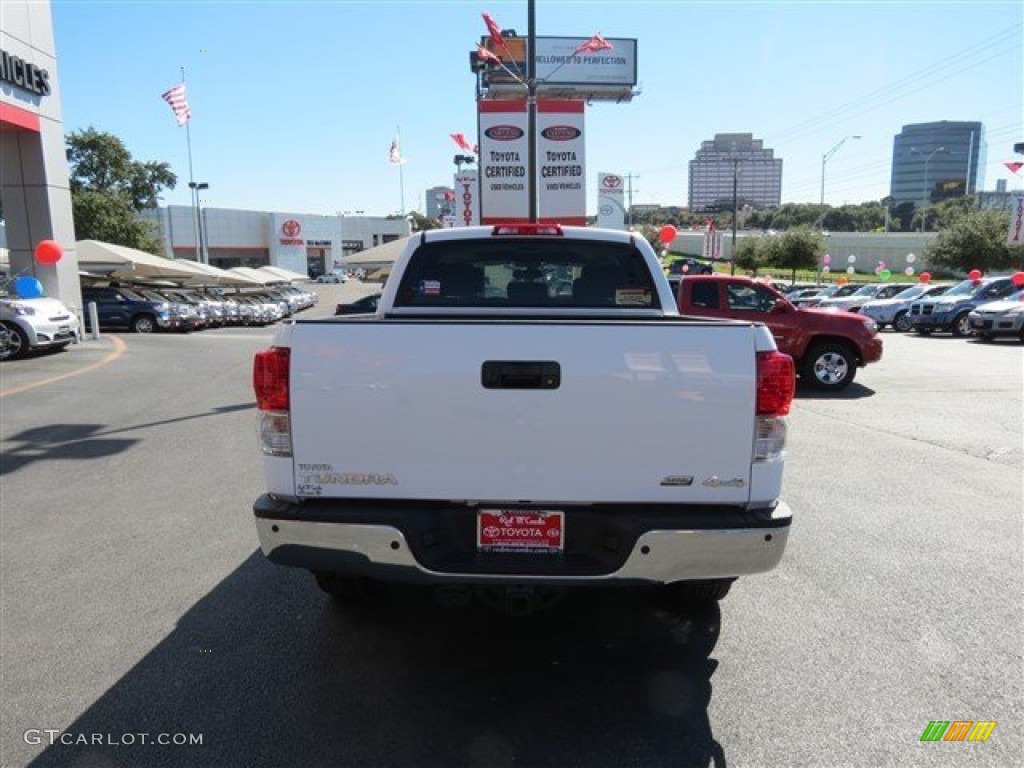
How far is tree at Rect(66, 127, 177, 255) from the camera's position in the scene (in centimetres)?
5122

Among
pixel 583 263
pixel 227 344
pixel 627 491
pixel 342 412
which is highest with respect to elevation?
pixel 583 263

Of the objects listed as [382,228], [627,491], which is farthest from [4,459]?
[382,228]

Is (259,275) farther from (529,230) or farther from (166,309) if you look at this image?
(529,230)

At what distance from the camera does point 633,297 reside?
4.75 m

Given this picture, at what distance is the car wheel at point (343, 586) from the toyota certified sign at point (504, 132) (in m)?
13.4

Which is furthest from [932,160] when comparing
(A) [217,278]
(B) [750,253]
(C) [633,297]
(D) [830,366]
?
(C) [633,297]

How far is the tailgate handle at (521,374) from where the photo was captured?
2.84m

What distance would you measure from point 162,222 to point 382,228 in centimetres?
A: 3970

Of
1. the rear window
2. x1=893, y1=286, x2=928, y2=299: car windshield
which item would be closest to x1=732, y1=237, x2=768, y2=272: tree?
x1=893, y1=286, x2=928, y2=299: car windshield

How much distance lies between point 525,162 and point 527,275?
1186 cm

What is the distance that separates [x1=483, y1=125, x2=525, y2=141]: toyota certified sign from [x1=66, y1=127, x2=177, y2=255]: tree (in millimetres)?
43066

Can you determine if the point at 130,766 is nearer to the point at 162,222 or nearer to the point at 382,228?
the point at 162,222

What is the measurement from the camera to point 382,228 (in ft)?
381

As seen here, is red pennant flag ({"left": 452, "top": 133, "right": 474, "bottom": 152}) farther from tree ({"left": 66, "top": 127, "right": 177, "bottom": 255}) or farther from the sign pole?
tree ({"left": 66, "top": 127, "right": 177, "bottom": 255})
